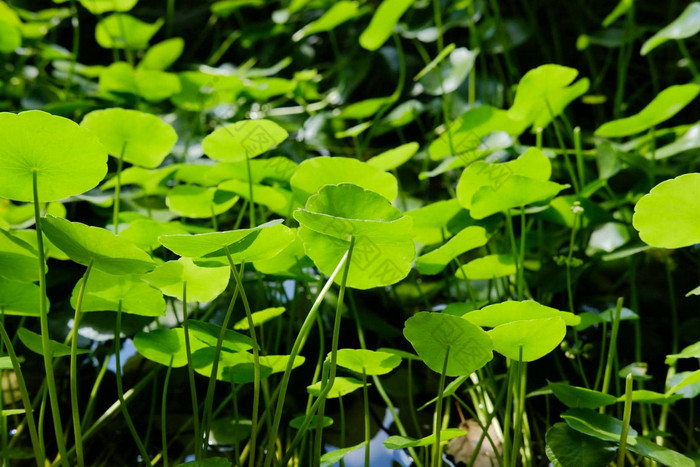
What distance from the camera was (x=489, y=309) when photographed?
416 millimetres

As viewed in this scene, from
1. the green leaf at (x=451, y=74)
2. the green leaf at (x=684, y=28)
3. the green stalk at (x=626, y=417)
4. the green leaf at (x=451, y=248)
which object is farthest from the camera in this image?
the green leaf at (x=451, y=74)

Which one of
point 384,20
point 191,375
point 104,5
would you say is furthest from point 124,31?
point 191,375

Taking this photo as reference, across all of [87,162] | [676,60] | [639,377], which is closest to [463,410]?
[639,377]

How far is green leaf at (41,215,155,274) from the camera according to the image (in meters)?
0.38

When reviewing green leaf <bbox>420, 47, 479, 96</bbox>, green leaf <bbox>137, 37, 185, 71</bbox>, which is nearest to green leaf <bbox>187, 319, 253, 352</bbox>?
green leaf <bbox>420, 47, 479, 96</bbox>

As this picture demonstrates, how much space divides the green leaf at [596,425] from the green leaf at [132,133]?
442mm

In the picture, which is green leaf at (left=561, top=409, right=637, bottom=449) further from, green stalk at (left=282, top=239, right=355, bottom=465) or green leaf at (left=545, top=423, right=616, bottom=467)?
green stalk at (left=282, top=239, right=355, bottom=465)

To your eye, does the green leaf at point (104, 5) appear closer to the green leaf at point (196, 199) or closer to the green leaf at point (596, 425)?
the green leaf at point (196, 199)

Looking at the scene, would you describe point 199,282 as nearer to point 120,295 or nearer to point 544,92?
point 120,295

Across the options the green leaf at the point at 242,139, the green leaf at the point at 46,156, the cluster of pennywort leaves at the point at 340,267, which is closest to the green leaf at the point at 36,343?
the cluster of pennywort leaves at the point at 340,267

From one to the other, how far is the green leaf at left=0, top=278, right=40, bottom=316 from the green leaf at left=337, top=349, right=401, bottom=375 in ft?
0.83

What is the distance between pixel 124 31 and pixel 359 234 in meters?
0.97

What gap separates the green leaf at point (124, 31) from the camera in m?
1.15

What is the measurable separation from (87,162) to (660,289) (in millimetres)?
689
